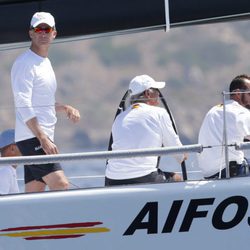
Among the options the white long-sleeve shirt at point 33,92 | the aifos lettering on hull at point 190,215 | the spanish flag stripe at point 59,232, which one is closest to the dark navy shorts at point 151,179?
the aifos lettering on hull at point 190,215

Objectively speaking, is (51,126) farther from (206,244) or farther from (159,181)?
(206,244)

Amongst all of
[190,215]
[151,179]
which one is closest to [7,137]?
[151,179]

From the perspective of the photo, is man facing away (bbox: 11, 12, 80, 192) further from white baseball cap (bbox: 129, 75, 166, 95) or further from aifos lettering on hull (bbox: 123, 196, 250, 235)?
aifos lettering on hull (bbox: 123, 196, 250, 235)

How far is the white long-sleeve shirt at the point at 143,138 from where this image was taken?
5.73m

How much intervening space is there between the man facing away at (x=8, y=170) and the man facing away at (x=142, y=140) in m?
0.47

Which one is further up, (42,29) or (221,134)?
(42,29)

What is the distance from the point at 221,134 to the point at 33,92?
3.08 ft

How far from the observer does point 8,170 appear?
5883mm

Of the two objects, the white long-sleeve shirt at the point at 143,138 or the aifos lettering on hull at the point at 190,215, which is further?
the white long-sleeve shirt at the point at 143,138

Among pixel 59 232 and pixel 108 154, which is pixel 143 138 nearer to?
pixel 108 154

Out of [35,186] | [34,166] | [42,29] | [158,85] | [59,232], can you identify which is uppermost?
[42,29]

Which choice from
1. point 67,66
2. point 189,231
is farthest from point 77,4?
point 67,66

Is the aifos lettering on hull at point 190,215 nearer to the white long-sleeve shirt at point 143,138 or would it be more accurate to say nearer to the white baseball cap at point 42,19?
the white long-sleeve shirt at point 143,138

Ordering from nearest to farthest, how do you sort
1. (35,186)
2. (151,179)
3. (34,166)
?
(151,179), (34,166), (35,186)
